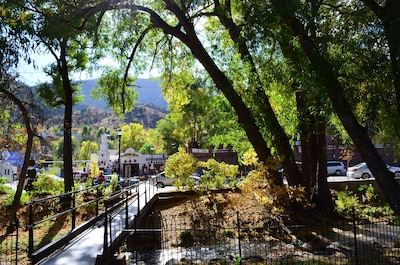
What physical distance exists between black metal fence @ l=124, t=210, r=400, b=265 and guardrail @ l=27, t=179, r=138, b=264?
1.47 m

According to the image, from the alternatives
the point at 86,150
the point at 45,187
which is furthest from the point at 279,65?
the point at 86,150

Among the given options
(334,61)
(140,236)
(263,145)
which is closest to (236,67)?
(263,145)

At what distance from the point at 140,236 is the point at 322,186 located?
733 cm

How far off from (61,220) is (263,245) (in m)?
7.80

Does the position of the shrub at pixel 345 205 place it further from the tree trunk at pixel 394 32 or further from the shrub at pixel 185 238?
the tree trunk at pixel 394 32

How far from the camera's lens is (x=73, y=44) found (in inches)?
705

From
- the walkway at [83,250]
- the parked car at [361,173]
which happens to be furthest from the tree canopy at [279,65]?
the parked car at [361,173]

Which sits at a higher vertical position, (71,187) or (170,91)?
(170,91)

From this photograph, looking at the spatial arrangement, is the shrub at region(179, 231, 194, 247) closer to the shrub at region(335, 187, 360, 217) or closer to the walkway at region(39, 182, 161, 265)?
the walkway at region(39, 182, 161, 265)

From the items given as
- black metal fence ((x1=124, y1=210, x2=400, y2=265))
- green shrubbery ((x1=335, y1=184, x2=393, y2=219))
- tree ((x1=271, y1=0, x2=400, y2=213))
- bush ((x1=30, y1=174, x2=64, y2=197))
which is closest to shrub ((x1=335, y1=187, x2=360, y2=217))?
green shrubbery ((x1=335, y1=184, x2=393, y2=219))

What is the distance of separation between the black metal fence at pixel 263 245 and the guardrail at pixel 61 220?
1.47 metres

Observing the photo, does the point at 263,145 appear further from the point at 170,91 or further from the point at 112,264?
the point at 170,91

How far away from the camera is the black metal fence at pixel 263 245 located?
29.1 ft

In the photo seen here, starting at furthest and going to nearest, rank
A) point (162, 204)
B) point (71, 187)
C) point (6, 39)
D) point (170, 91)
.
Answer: point (170, 91), point (162, 204), point (71, 187), point (6, 39)
